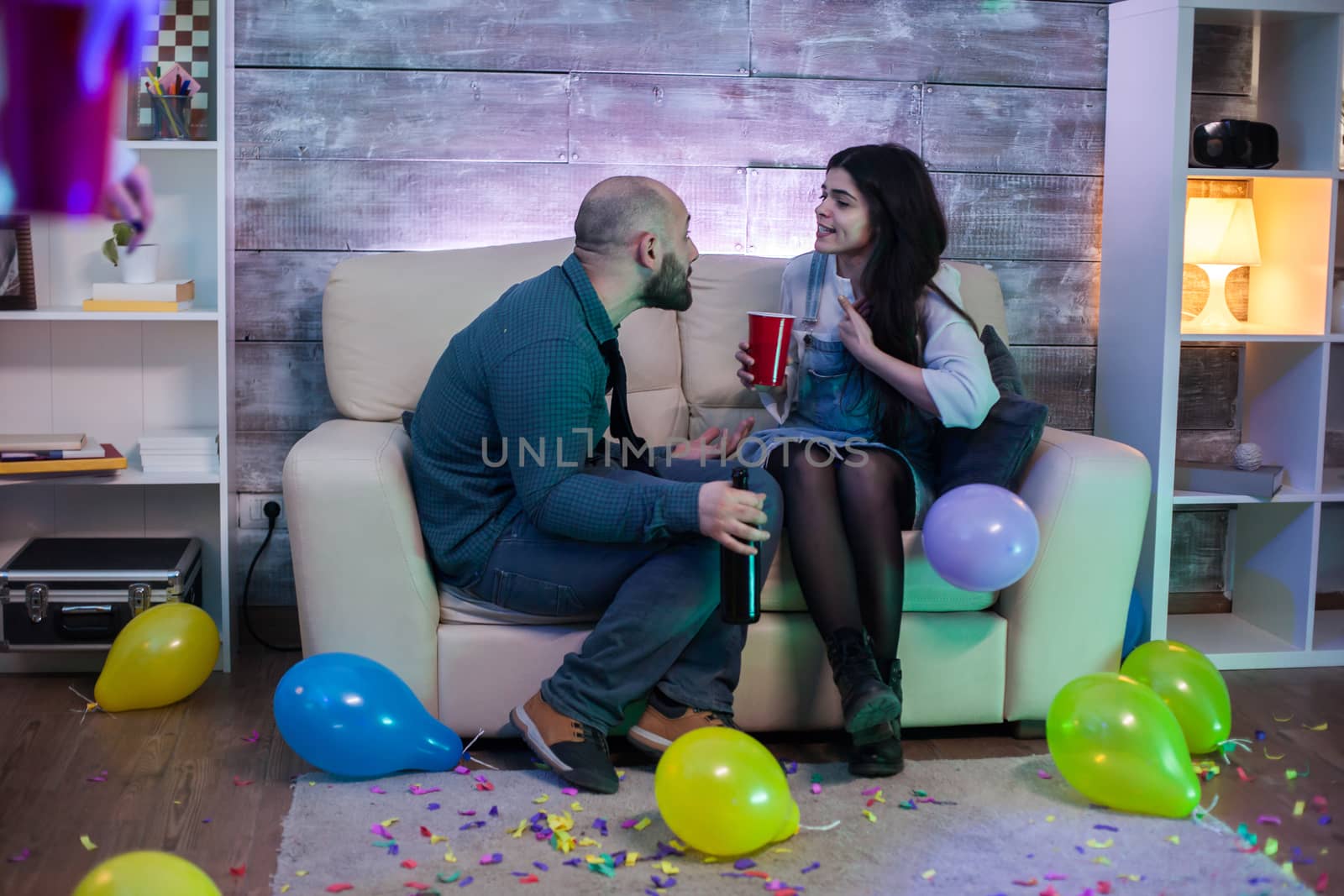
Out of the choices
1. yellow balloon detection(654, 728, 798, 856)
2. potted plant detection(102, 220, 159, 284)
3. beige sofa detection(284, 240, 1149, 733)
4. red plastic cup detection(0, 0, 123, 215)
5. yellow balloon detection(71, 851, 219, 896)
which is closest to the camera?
red plastic cup detection(0, 0, 123, 215)

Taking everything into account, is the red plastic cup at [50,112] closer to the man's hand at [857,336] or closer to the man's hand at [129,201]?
the man's hand at [129,201]

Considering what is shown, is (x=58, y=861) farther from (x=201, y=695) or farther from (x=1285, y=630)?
(x=1285, y=630)

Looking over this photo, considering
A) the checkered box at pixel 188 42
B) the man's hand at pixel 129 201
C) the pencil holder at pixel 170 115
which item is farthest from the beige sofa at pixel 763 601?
the man's hand at pixel 129 201

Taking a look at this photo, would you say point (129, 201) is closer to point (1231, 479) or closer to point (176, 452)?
point (176, 452)

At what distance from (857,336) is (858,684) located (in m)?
0.63

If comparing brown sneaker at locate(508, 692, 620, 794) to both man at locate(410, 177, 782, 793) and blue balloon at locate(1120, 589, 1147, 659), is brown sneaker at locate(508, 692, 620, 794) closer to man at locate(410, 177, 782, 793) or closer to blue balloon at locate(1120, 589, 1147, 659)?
man at locate(410, 177, 782, 793)

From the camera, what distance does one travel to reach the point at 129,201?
542mm

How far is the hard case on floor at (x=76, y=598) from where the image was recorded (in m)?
2.52

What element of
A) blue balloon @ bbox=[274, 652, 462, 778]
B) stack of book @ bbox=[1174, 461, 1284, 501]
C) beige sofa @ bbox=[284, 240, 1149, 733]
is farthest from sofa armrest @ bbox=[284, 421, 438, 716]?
stack of book @ bbox=[1174, 461, 1284, 501]

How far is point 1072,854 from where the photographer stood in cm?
181

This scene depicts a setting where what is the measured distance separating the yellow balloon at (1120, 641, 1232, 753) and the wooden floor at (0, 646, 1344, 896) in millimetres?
69

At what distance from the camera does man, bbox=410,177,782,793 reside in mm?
1982

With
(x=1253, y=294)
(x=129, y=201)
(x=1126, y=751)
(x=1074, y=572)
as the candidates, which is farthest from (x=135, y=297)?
(x=1253, y=294)

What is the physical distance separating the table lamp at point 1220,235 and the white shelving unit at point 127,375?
2.08 metres
